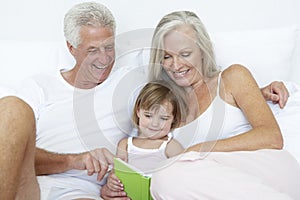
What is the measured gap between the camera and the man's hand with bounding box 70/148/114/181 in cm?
149

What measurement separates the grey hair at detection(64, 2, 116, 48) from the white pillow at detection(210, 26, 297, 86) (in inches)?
16.3

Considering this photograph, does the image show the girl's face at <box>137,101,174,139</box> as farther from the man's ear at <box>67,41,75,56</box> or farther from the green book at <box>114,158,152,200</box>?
the man's ear at <box>67,41,75,56</box>

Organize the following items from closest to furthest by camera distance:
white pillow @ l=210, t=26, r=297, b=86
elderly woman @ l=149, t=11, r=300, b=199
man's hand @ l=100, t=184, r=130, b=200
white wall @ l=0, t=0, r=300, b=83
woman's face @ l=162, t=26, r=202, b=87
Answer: elderly woman @ l=149, t=11, r=300, b=199
man's hand @ l=100, t=184, r=130, b=200
woman's face @ l=162, t=26, r=202, b=87
white pillow @ l=210, t=26, r=297, b=86
white wall @ l=0, t=0, r=300, b=83

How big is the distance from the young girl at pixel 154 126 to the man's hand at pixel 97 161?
8 centimetres

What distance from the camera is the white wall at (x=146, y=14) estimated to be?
2.06m

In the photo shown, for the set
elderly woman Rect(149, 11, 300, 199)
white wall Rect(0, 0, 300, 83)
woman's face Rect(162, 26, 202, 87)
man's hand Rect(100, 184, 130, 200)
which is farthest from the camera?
white wall Rect(0, 0, 300, 83)

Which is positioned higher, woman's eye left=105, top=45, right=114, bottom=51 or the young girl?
woman's eye left=105, top=45, right=114, bottom=51

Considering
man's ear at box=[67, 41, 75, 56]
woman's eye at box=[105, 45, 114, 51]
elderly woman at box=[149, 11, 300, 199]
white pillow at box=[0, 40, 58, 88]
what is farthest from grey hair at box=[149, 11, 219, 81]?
white pillow at box=[0, 40, 58, 88]

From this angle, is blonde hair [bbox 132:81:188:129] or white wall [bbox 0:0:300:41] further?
white wall [bbox 0:0:300:41]

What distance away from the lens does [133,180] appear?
1360mm

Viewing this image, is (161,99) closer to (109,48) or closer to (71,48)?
(109,48)

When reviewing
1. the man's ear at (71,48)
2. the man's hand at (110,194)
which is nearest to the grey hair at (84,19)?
the man's ear at (71,48)

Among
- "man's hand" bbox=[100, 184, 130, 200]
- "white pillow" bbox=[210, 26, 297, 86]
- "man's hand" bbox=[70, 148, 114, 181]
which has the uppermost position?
"white pillow" bbox=[210, 26, 297, 86]

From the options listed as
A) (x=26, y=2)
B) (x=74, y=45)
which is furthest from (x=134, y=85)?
(x=26, y=2)
